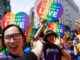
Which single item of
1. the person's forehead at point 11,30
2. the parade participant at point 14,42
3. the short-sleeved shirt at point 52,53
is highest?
the person's forehead at point 11,30

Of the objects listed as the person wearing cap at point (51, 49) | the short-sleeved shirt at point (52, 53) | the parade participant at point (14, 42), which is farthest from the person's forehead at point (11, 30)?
the short-sleeved shirt at point (52, 53)

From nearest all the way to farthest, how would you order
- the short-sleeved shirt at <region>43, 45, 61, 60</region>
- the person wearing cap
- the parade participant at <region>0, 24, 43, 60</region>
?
the parade participant at <region>0, 24, 43, 60</region> < the person wearing cap < the short-sleeved shirt at <region>43, 45, 61, 60</region>

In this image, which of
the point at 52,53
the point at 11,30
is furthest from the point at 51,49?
the point at 11,30

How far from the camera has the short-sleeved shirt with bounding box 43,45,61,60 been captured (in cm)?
538

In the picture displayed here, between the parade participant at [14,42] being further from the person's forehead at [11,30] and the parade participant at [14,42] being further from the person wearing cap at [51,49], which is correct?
the person wearing cap at [51,49]

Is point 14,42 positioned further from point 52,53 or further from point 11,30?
point 52,53

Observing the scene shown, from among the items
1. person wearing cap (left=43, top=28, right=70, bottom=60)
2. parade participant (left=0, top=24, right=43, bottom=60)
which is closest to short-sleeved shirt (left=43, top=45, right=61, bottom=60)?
person wearing cap (left=43, top=28, right=70, bottom=60)

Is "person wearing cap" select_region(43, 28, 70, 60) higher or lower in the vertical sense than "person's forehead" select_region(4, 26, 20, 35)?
lower

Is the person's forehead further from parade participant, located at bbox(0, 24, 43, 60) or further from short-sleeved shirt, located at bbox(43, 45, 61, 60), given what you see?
short-sleeved shirt, located at bbox(43, 45, 61, 60)

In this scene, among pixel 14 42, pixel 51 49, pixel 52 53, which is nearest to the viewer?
pixel 14 42

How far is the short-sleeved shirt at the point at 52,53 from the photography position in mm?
5375

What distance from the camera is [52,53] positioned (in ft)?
18.2

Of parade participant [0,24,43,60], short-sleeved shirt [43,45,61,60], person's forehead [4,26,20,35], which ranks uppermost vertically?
person's forehead [4,26,20,35]

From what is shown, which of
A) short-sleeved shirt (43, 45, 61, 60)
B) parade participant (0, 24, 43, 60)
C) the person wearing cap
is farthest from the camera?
short-sleeved shirt (43, 45, 61, 60)
